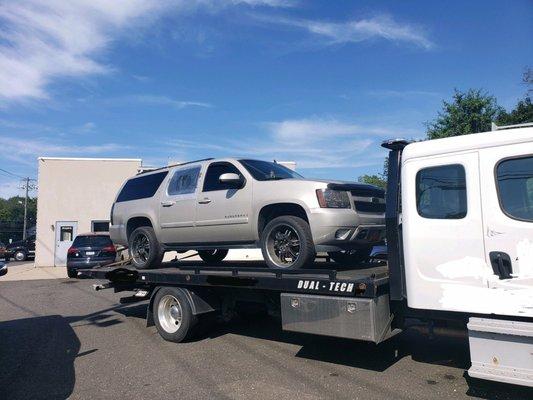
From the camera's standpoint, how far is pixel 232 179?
6527 millimetres

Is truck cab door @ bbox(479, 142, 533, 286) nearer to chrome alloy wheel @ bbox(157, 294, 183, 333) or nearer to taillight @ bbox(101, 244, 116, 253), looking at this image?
chrome alloy wheel @ bbox(157, 294, 183, 333)

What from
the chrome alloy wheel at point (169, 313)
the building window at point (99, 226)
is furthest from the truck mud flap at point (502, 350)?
the building window at point (99, 226)

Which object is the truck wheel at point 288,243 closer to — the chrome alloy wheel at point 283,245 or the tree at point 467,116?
the chrome alloy wheel at point 283,245

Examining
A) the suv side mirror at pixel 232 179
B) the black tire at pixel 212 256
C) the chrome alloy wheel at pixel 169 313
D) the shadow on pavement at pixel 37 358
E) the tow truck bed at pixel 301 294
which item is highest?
the suv side mirror at pixel 232 179

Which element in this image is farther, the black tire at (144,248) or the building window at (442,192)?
the black tire at (144,248)

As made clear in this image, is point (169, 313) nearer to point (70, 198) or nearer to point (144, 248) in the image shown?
point (144, 248)

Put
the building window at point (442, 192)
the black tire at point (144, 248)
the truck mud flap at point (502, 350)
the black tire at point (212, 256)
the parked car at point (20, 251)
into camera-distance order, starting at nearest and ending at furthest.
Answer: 1. the truck mud flap at point (502, 350)
2. the building window at point (442, 192)
3. the black tire at point (144, 248)
4. the black tire at point (212, 256)
5. the parked car at point (20, 251)

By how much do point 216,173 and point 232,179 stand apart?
2.68 ft

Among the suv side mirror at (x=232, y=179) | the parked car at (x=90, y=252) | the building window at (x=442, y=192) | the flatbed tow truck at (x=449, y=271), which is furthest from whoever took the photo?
the parked car at (x=90, y=252)

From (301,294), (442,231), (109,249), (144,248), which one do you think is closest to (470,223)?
(442,231)

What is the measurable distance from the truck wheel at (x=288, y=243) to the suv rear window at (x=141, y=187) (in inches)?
110

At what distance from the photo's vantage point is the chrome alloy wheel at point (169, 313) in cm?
716

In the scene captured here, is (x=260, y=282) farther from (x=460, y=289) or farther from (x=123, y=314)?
(x=123, y=314)

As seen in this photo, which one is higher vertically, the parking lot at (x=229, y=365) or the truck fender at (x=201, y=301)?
the truck fender at (x=201, y=301)
